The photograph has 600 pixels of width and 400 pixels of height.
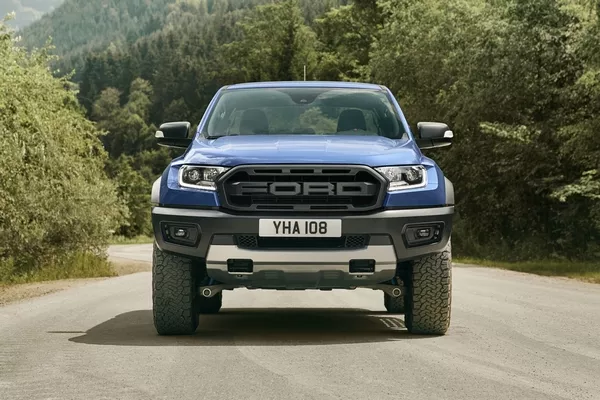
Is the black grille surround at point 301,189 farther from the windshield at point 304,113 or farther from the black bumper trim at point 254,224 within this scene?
the windshield at point 304,113

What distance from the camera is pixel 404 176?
319 inches

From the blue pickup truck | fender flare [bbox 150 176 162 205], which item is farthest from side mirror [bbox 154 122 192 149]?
fender flare [bbox 150 176 162 205]

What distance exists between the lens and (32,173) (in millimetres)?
23969

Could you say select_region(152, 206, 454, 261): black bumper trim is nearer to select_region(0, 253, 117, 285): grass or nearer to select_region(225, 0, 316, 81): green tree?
select_region(0, 253, 117, 285): grass

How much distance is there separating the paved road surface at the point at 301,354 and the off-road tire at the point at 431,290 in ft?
0.56

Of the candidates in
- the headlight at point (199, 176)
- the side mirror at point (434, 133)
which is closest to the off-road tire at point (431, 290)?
the side mirror at point (434, 133)

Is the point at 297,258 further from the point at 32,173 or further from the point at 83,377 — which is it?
the point at 32,173

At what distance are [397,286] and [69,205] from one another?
18070 millimetres

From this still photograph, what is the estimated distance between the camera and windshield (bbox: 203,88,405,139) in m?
9.21

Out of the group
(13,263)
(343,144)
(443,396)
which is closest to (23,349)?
(343,144)

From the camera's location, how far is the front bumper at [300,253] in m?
7.81

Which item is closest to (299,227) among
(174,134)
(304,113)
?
(304,113)

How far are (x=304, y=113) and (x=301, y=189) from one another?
1579 mm

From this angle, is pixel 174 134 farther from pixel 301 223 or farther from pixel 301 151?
pixel 301 223
